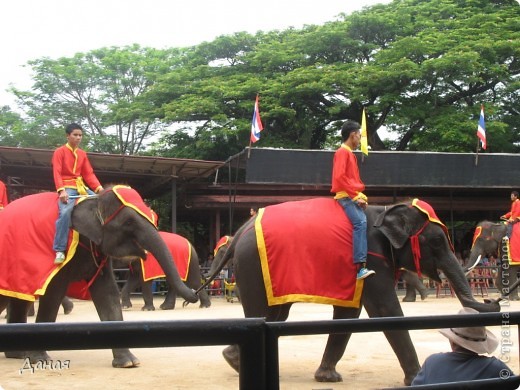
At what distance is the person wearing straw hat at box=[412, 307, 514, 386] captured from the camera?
250cm

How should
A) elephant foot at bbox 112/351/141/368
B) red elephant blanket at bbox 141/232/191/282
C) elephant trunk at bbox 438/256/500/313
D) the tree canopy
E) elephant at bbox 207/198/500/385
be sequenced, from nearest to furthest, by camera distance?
elephant trunk at bbox 438/256/500/313
elephant at bbox 207/198/500/385
elephant foot at bbox 112/351/141/368
red elephant blanket at bbox 141/232/191/282
the tree canopy

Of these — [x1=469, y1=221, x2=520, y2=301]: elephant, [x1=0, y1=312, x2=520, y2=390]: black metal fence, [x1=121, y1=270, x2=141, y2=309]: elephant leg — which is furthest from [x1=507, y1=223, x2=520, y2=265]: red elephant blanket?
[x1=0, y1=312, x2=520, y2=390]: black metal fence

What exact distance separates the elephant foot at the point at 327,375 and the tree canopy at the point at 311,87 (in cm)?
1784

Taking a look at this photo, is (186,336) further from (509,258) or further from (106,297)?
(509,258)

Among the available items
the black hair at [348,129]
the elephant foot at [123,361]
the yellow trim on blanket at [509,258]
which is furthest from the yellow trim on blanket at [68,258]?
the yellow trim on blanket at [509,258]

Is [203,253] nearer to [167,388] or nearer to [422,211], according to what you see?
[422,211]

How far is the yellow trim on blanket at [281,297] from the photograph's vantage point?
5504 mm

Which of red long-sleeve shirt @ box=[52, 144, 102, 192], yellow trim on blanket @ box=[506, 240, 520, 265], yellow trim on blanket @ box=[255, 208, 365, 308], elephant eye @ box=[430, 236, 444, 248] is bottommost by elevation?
yellow trim on blanket @ box=[506, 240, 520, 265]

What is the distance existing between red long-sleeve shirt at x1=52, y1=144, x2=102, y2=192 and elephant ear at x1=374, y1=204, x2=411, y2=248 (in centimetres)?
334

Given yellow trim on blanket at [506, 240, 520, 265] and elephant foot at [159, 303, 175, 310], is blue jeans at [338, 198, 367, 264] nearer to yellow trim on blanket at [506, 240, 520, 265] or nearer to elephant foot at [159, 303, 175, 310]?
elephant foot at [159, 303, 175, 310]

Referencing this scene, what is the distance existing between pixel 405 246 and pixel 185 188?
48.8ft

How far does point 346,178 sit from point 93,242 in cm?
261

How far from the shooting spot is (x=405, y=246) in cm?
571

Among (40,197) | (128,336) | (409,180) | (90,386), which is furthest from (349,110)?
(128,336)
